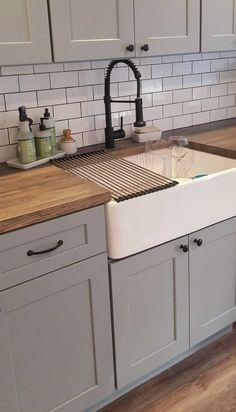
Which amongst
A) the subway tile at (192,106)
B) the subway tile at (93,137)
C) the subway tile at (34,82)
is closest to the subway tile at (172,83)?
the subway tile at (192,106)

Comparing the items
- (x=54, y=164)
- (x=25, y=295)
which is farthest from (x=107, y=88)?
(x=25, y=295)

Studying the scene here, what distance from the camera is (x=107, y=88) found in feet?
6.69

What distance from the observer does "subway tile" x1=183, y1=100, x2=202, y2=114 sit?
256 centimetres

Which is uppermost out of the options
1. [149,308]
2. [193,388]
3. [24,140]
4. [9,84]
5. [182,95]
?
[9,84]

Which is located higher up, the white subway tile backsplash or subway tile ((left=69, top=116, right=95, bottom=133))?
the white subway tile backsplash

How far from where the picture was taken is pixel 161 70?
238 centimetres

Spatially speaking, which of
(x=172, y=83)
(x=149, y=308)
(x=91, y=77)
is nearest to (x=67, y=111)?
(x=91, y=77)

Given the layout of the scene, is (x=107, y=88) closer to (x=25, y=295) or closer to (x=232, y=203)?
(x=232, y=203)

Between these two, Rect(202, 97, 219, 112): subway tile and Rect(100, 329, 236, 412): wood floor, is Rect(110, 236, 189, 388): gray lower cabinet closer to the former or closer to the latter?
Rect(100, 329, 236, 412): wood floor

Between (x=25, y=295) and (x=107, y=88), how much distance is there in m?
1.07

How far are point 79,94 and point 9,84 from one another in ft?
1.18

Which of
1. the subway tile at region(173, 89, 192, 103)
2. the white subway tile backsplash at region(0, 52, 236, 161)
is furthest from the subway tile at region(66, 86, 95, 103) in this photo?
the subway tile at region(173, 89, 192, 103)

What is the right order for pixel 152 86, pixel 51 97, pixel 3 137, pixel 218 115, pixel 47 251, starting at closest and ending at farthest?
1. pixel 47 251
2. pixel 3 137
3. pixel 51 97
4. pixel 152 86
5. pixel 218 115

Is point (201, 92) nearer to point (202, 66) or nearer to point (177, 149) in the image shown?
point (202, 66)
